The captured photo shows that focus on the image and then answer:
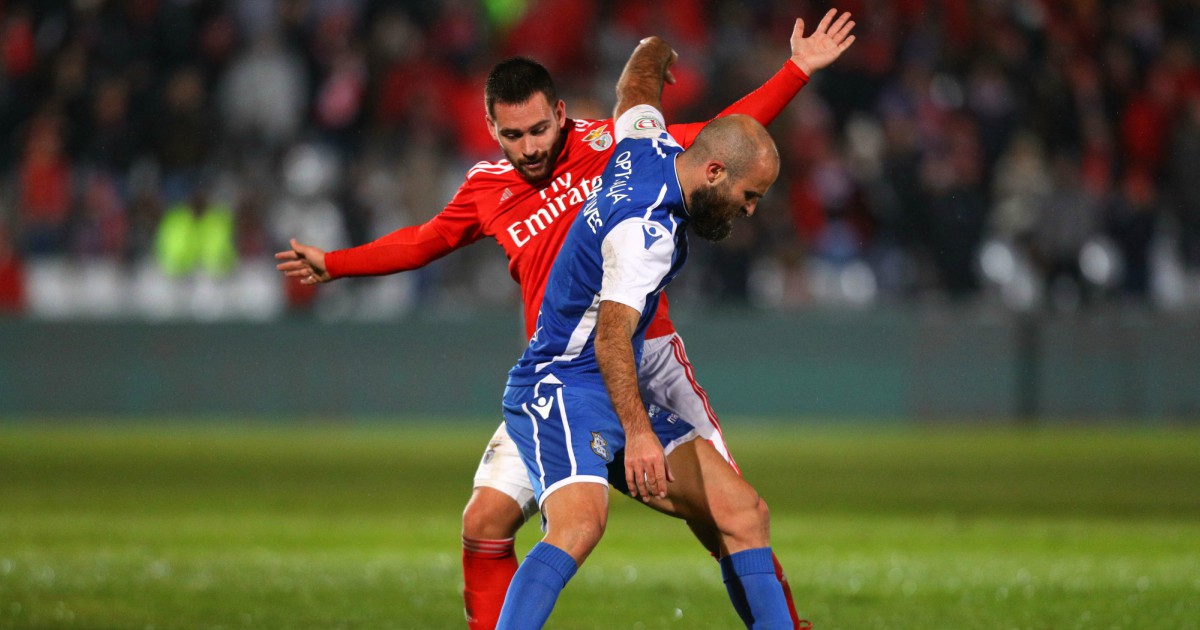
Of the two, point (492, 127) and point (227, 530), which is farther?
point (227, 530)

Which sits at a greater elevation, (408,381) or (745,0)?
(745,0)

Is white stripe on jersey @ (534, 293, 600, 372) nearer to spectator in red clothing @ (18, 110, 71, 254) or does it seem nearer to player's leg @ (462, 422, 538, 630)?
player's leg @ (462, 422, 538, 630)

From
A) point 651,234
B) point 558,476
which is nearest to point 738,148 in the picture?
point 651,234

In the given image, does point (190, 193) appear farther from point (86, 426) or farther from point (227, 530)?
point (227, 530)

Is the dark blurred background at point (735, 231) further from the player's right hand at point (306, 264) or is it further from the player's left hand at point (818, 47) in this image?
the player's right hand at point (306, 264)

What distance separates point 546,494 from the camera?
15.1ft

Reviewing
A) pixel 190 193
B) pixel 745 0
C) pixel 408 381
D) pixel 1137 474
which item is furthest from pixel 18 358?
pixel 1137 474

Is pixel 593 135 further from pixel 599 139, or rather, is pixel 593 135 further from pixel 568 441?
pixel 568 441

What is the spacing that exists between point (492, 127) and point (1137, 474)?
927 centimetres

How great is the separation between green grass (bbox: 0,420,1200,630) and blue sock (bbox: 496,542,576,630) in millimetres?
1993

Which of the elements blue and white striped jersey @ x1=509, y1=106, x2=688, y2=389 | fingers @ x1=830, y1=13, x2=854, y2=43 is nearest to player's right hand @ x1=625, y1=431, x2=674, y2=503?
blue and white striped jersey @ x1=509, y1=106, x2=688, y2=389

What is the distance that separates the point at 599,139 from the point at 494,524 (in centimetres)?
141

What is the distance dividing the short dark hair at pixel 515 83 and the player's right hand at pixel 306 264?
91cm

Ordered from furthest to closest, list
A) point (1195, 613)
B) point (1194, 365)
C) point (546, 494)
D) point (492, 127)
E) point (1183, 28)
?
point (1183, 28) → point (1194, 365) → point (1195, 613) → point (492, 127) → point (546, 494)
